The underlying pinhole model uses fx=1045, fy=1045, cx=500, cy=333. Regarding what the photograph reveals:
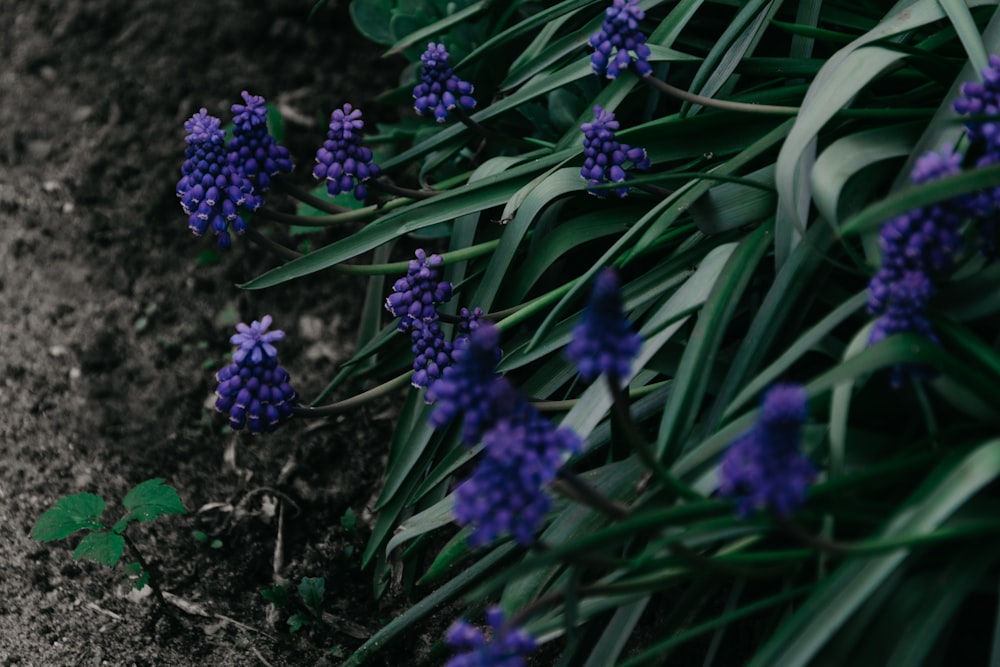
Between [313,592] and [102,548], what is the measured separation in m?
0.54

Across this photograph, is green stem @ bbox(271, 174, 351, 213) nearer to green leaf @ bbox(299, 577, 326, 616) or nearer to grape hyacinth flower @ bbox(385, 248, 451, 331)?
grape hyacinth flower @ bbox(385, 248, 451, 331)

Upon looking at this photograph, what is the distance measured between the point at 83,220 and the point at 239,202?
1.59 metres

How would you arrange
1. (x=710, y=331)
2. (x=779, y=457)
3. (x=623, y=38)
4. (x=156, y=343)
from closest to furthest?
(x=779, y=457)
(x=710, y=331)
(x=623, y=38)
(x=156, y=343)

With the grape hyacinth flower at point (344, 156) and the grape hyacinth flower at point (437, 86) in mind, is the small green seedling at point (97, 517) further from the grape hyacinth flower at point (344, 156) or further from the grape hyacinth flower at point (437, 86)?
the grape hyacinth flower at point (437, 86)

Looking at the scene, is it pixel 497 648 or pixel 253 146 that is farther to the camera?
pixel 253 146

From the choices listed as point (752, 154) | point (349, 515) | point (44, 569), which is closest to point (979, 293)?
point (752, 154)

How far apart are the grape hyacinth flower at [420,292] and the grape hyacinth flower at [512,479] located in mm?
979

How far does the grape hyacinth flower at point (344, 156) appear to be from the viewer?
8.41 ft

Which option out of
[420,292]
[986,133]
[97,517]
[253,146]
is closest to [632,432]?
[986,133]

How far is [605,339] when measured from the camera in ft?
4.84

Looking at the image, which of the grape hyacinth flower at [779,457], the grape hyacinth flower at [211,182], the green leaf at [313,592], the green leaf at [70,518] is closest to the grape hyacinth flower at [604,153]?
the grape hyacinth flower at [211,182]

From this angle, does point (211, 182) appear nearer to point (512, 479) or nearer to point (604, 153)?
point (604, 153)

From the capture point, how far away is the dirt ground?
2846 millimetres

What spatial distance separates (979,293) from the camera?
1.92m
